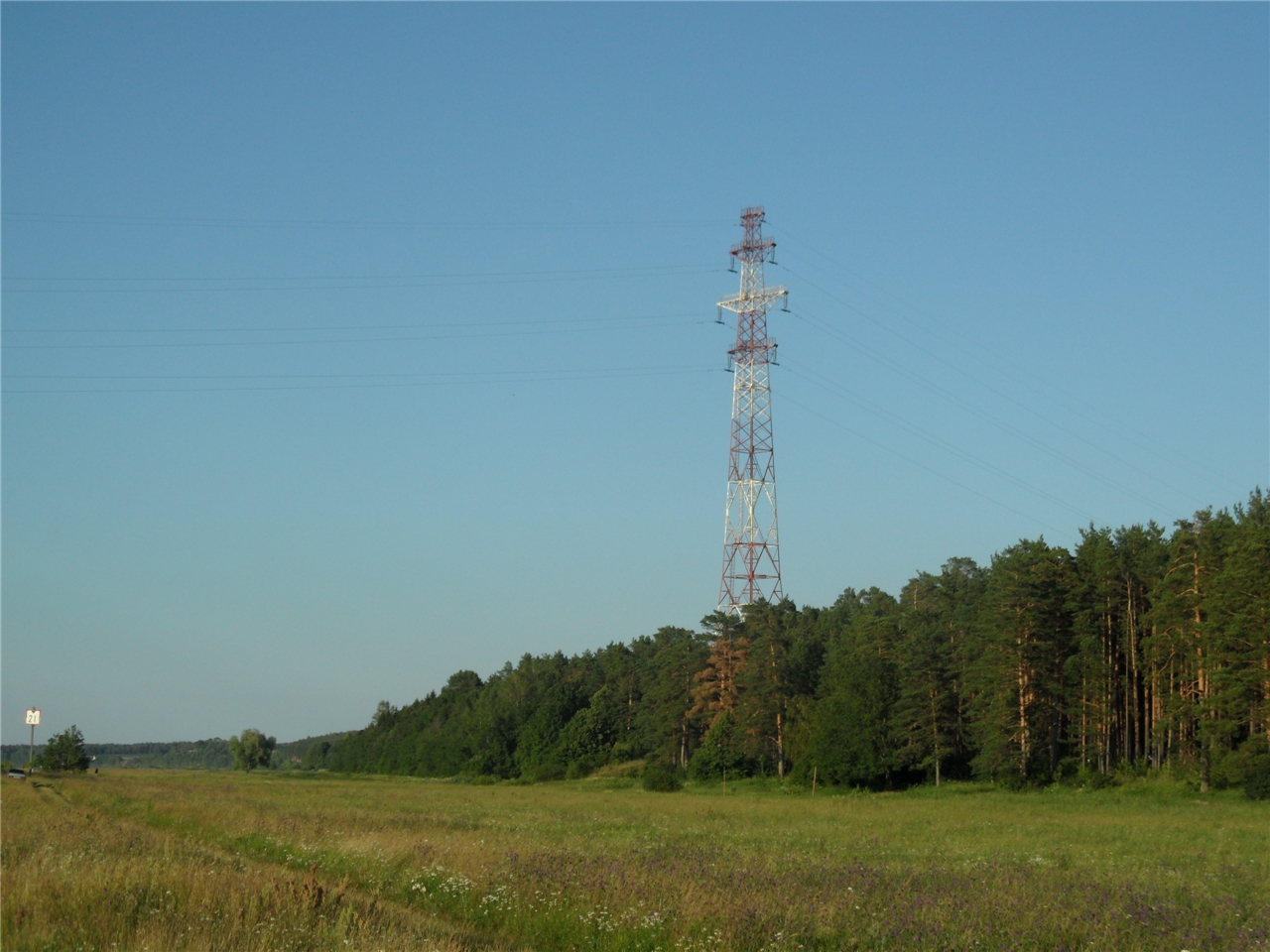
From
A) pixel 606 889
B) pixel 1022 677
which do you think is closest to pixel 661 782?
pixel 1022 677

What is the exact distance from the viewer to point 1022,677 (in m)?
66.1

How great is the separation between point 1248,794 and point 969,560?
307 ft

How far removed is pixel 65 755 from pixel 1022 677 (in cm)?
12288

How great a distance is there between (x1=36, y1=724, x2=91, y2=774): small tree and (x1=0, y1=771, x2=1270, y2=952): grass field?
115091 millimetres

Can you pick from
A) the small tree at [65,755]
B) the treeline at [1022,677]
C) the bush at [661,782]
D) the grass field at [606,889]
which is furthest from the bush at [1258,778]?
the small tree at [65,755]

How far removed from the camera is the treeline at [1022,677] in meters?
56.7

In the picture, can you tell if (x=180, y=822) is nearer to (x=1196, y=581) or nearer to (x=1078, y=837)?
(x=1078, y=837)

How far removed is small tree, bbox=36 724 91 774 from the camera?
134 meters

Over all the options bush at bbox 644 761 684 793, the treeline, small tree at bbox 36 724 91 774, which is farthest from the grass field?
small tree at bbox 36 724 91 774

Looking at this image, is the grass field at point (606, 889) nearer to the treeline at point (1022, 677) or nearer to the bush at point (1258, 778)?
the bush at point (1258, 778)

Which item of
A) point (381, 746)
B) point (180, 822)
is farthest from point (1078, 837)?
point (381, 746)

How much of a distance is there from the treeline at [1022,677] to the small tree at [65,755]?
77.0 meters

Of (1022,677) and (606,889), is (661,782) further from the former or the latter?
(606,889)

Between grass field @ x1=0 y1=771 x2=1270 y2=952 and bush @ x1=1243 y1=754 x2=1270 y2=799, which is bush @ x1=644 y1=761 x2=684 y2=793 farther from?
grass field @ x1=0 y1=771 x2=1270 y2=952
